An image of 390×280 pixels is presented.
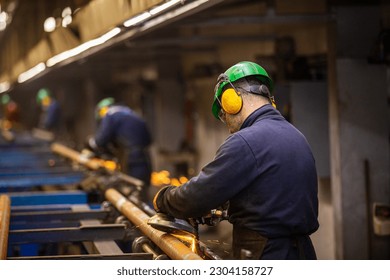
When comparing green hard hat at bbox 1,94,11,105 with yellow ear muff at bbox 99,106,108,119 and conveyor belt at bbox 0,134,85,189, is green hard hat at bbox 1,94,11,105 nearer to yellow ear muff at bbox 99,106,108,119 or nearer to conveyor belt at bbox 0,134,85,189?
conveyor belt at bbox 0,134,85,189

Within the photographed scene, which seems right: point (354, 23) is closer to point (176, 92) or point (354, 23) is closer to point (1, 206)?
point (1, 206)

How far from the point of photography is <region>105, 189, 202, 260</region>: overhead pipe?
3459 mm

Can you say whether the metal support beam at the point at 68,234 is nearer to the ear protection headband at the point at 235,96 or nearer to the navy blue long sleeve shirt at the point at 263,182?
the navy blue long sleeve shirt at the point at 263,182

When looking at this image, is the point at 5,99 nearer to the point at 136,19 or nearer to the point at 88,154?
the point at 88,154

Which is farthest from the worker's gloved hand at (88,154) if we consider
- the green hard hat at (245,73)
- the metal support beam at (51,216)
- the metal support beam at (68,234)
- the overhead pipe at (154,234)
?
the green hard hat at (245,73)

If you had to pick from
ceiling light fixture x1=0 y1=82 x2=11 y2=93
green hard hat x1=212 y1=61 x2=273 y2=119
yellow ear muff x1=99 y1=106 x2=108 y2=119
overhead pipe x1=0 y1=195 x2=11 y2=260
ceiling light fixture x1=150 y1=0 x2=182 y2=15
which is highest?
ceiling light fixture x1=150 y1=0 x2=182 y2=15

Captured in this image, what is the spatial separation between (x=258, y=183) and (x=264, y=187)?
0.03 metres

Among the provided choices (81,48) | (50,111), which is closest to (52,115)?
(50,111)

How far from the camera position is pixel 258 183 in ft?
11.1

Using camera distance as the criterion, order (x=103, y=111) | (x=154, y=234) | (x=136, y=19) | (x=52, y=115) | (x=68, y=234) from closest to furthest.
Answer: (x=154, y=234) → (x=68, y=234) → (x=136, y=19) → (x=103, y=111) → (x=52, y=115)

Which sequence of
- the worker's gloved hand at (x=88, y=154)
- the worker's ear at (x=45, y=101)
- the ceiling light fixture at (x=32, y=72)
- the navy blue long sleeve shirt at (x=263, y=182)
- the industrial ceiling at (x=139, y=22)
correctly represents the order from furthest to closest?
the worker's ear at (x=45, y=101), the ceiling light fixture at (x=32, y=72), the worker's gloved hand at (x=88, y=154), the industrial ceiling at (x=139, y=22), the navy blue long sleeve shirt at (x=263, y=182)

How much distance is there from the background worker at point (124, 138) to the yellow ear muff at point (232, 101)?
A: 6569mm

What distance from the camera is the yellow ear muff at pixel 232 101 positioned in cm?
357

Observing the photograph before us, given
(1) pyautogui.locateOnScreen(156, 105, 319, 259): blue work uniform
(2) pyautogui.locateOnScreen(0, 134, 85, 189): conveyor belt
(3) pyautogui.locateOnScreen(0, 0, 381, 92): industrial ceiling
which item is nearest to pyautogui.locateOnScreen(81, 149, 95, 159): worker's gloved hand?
(2) pyautogui.locateOnScreen(0, 134, 85, 189): conveyor belt
